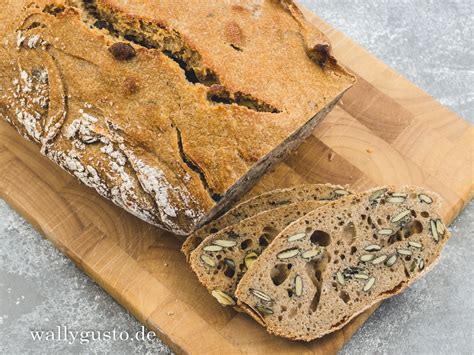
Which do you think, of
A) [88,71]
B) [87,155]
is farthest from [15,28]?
[87,155]

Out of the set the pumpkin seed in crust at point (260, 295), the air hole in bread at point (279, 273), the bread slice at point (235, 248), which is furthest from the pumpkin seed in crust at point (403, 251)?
the pumpkin seed in crust at point (260, 295)

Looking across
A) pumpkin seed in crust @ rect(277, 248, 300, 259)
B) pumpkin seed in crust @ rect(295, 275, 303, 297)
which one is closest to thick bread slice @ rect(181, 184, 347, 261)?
pumpkin seed in crust @ rect(277, 248, 300, 259)

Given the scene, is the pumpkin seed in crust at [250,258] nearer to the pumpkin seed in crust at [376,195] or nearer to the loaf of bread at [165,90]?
the loaf of bread at [165,90]

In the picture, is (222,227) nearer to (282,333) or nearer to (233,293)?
(233,293)

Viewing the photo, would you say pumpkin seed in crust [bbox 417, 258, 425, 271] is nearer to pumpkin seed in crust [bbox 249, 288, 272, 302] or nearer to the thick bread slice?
the thick bread slice

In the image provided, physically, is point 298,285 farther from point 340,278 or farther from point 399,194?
point 399,194

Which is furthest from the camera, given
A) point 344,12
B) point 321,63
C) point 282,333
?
point 344,12

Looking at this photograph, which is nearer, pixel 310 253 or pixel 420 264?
pixel 310 253

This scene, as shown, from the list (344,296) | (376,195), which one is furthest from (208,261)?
(376,195)

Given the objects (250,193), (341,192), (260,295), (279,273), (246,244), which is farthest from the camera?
(250,193)
